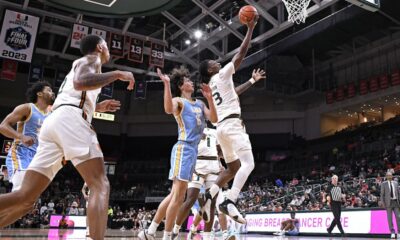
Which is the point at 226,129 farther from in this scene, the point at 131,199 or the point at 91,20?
the point at 131,199

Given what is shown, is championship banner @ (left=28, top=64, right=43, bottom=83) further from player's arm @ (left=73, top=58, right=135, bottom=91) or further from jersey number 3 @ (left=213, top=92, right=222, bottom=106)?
player's arm @ (left=73, top=58, right=135, bottom=91)

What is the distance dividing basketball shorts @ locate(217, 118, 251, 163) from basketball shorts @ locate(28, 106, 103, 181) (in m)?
2.23

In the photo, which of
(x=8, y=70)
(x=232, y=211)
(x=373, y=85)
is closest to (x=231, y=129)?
(x=232, y=211)

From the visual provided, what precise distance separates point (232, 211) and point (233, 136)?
96cm

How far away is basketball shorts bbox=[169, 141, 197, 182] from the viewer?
506cm

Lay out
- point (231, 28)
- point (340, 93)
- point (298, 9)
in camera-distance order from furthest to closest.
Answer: point (340, 93) → point (231, 28) → point (298, 9)

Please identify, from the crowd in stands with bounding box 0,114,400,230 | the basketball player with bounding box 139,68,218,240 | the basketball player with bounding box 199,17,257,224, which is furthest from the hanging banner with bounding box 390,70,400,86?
the basketball player with bounding box 139,68,218,240

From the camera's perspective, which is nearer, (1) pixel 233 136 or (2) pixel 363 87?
(1) pixel 233 136

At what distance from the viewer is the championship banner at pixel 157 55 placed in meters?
19.7

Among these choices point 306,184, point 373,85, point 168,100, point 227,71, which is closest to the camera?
point 168,100

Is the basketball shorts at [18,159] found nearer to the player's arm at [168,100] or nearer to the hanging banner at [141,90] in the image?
the player's arm at [168,100]

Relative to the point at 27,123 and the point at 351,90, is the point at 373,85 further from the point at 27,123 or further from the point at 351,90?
the point at 27,123

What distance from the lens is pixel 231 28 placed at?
64.4 feet

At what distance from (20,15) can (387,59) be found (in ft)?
70.3
